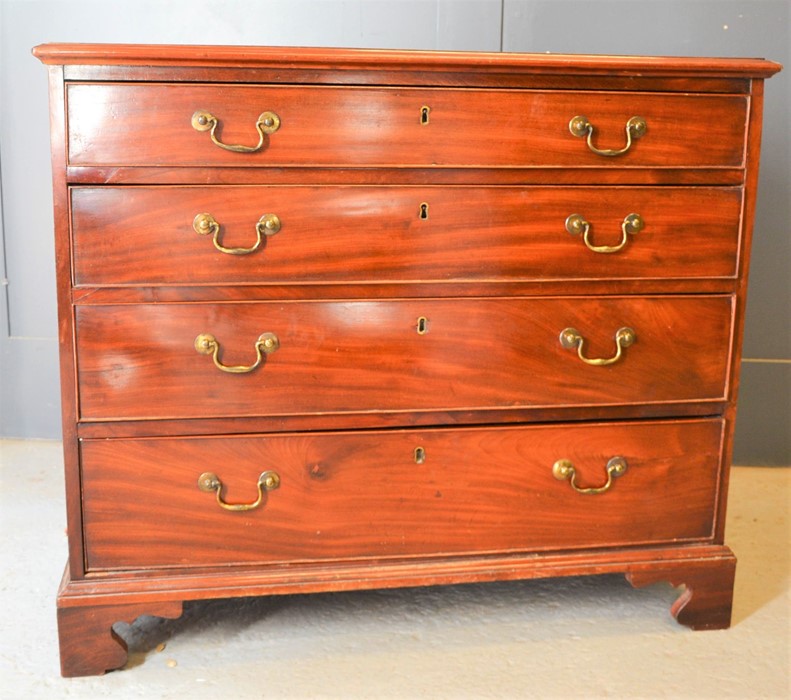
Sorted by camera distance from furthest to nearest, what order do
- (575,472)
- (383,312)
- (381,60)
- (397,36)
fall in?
(397,36), (575,472), (383,312), (381,60)

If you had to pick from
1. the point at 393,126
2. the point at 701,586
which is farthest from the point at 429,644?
the point at 393,126

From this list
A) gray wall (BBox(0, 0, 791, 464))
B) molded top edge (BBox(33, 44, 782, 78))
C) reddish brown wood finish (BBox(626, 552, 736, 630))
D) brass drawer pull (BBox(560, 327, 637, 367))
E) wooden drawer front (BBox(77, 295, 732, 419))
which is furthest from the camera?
gray wall (BBox(0, 0, 791, 464))

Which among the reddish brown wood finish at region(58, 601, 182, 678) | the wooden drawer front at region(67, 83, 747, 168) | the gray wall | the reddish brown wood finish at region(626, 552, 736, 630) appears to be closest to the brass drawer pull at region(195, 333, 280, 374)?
the wooden drawer front at region(67, 83, 747, 168)

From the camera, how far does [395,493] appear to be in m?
1.80

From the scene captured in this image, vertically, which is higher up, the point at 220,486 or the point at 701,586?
the point at 220,486

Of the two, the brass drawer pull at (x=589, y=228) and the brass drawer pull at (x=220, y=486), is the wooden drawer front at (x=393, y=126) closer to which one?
the brass drawer pull at (x=589, y=228)

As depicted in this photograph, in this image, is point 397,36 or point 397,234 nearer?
point 397,234

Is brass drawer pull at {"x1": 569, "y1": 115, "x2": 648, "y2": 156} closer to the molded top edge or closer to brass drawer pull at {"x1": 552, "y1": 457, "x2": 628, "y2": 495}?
the molded top edge

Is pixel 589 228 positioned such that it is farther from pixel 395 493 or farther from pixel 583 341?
pixel 395 493

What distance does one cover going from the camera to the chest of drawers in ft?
5.35

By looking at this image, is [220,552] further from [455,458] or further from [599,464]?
[599,464]

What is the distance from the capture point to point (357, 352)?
5.68ft

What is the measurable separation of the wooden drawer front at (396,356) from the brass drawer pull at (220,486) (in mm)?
120

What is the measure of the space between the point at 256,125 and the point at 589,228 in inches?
24.8
